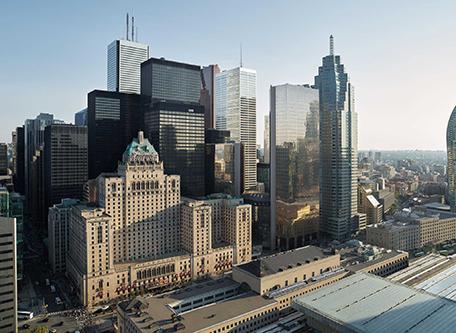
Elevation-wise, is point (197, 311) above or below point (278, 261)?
below

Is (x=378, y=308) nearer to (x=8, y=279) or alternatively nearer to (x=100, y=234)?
(x=8, y=279)

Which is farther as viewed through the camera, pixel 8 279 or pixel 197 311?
pixel 197 311

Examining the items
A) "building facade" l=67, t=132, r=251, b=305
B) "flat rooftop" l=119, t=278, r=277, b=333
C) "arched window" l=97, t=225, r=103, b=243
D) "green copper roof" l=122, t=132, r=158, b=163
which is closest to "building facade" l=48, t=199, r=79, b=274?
"building facade" l=67, t=132, r=251, b=305

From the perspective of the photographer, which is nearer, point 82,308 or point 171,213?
point 82,308

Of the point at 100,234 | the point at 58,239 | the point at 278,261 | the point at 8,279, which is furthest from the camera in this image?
the point at 58,239

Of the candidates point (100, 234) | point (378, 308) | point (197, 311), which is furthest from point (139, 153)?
point (378, 308)

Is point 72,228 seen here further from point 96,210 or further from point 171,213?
point 171,213

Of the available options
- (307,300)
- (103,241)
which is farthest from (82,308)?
(307,300)
